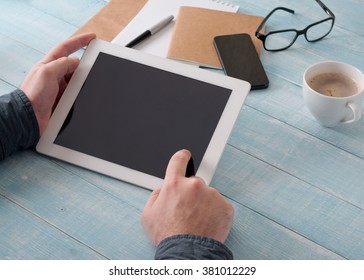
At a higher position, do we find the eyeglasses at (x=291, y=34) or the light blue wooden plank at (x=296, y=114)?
the eyeglasses at (x=291, y=34)

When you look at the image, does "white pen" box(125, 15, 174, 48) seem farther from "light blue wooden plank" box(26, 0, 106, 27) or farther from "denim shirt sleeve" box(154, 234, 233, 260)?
"denim shirt sleeve" box(154, 234, 233, 260)

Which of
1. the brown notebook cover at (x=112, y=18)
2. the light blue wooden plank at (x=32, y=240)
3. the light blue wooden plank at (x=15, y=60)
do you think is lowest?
the light blue wooden plank at (x=32, y=240)

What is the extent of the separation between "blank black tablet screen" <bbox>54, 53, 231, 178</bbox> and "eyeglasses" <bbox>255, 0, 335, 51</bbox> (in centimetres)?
22

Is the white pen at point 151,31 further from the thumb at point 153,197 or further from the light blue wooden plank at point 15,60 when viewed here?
the thumb at point 153,197

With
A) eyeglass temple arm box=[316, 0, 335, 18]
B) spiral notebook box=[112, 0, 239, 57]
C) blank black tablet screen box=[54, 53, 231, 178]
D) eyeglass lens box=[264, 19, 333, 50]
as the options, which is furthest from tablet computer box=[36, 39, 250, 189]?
eyeglass temple arm box=[316, 0, 335, 18]

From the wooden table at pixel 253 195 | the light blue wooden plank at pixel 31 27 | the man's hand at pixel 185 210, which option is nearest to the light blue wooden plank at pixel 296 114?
the wooden table at pixel 253 195

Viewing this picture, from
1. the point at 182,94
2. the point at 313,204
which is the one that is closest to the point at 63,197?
the point at 182,94

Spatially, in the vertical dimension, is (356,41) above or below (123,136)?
below

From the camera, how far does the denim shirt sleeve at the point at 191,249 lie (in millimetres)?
828

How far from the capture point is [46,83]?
1016mm

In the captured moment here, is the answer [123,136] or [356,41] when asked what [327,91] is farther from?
[123,136]

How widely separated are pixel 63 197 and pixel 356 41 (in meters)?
0.66

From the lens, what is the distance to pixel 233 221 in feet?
3.00

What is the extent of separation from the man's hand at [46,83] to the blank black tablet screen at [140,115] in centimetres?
4
